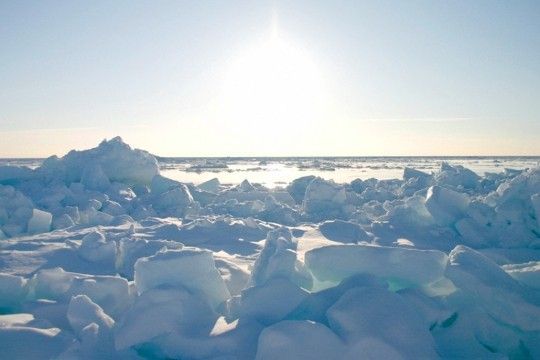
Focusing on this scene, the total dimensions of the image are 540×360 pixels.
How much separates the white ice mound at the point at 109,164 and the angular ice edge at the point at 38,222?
387 cm

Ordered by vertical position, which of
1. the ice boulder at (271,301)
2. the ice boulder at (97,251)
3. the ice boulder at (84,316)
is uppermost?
the ice boulder at (271,301)

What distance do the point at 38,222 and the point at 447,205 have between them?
6.16m

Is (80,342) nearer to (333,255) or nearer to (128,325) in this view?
(128,325)

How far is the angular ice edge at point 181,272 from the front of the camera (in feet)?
9.59

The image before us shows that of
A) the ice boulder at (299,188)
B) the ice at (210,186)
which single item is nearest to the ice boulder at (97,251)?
the ice at (210,186)

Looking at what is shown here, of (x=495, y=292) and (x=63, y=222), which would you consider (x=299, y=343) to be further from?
(x=63, y=222)

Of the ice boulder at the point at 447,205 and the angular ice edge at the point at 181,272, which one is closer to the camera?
the angular ice edge at the point at 181,272

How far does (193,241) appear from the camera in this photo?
5828 millimetres

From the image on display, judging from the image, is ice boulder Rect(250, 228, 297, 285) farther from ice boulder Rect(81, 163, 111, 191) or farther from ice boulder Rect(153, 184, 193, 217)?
ice boulder Rect(81, 163, 111, 191)

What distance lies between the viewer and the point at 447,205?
6504 millimetres

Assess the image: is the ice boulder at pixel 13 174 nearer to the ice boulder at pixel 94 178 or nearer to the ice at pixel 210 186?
the ice boulder at pixel 94 178

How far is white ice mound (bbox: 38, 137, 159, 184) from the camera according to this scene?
36.3 feet

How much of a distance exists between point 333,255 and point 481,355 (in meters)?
1.03

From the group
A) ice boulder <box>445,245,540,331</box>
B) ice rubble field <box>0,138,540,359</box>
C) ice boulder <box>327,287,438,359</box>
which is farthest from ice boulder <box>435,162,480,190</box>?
ice boulder <box>327,287,438,359</box>
